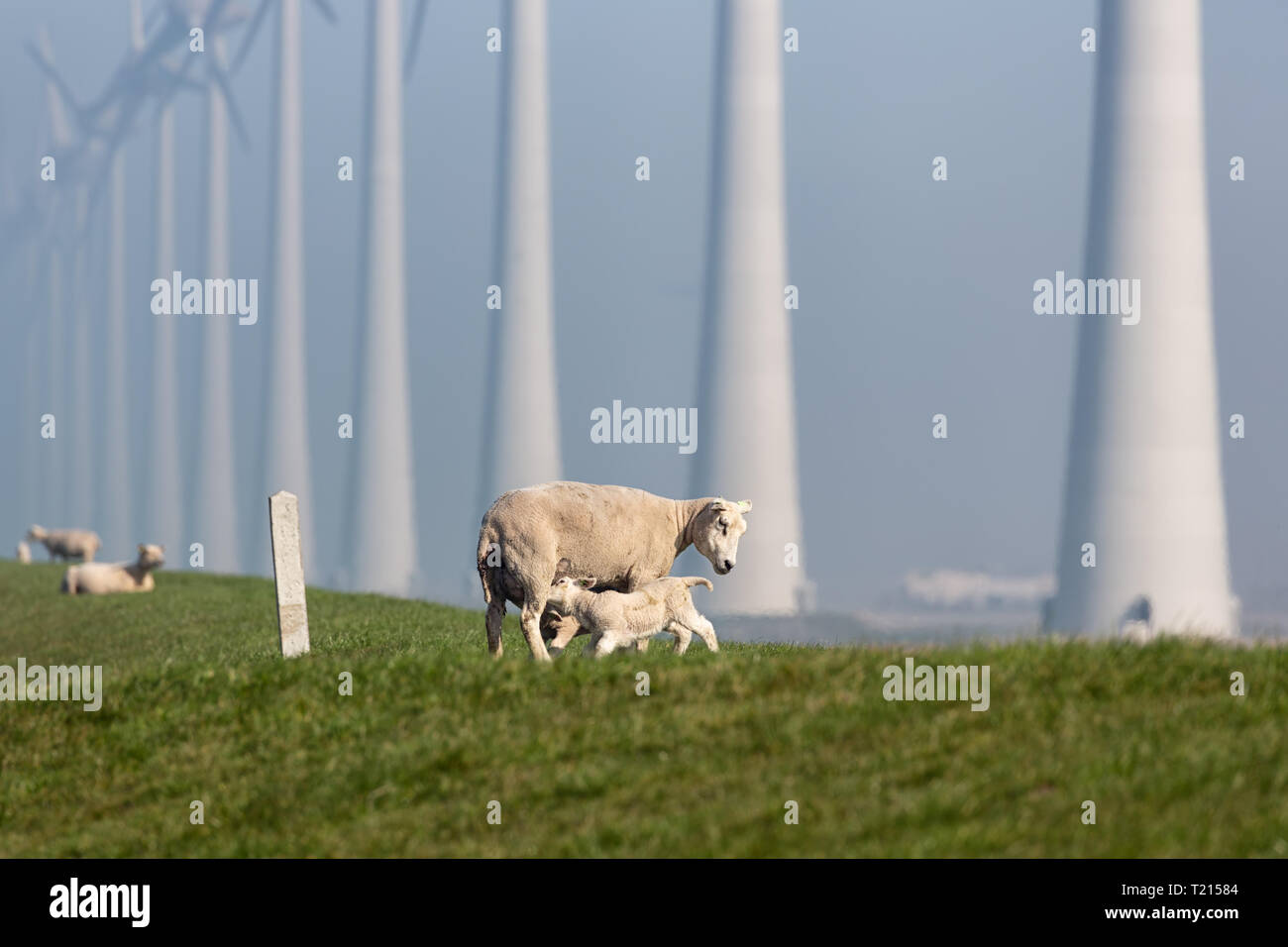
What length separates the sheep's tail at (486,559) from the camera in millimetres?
17156

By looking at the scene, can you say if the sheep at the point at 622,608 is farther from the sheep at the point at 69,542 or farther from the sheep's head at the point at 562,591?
the sheep at the point at 69,542

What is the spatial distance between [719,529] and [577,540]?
5.79ft

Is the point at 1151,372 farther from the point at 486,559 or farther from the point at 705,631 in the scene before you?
the point at 486,559

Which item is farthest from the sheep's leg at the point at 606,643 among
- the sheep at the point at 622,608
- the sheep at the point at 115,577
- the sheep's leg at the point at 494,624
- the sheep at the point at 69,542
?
the sheep at the point at 69,542

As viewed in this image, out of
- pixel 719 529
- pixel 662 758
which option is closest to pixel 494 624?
pixel 719 529

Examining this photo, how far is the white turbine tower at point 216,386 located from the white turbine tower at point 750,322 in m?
39.4

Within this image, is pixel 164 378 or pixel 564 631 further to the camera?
pixel 164 378

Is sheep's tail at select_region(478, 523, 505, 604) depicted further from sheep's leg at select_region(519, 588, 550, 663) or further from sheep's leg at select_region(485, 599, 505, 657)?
sheep's leg at select_region(519, 588, 550, 663)

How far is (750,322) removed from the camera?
46188 millimetres

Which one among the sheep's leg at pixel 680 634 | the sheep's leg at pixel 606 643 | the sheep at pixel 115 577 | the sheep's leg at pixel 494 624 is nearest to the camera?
the sheep's leg at pixel 606 643

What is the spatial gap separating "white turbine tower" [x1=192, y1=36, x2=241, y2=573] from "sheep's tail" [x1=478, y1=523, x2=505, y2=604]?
63.8m

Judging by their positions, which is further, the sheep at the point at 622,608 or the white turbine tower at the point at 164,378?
the white turbine tower at the point at 164,378
